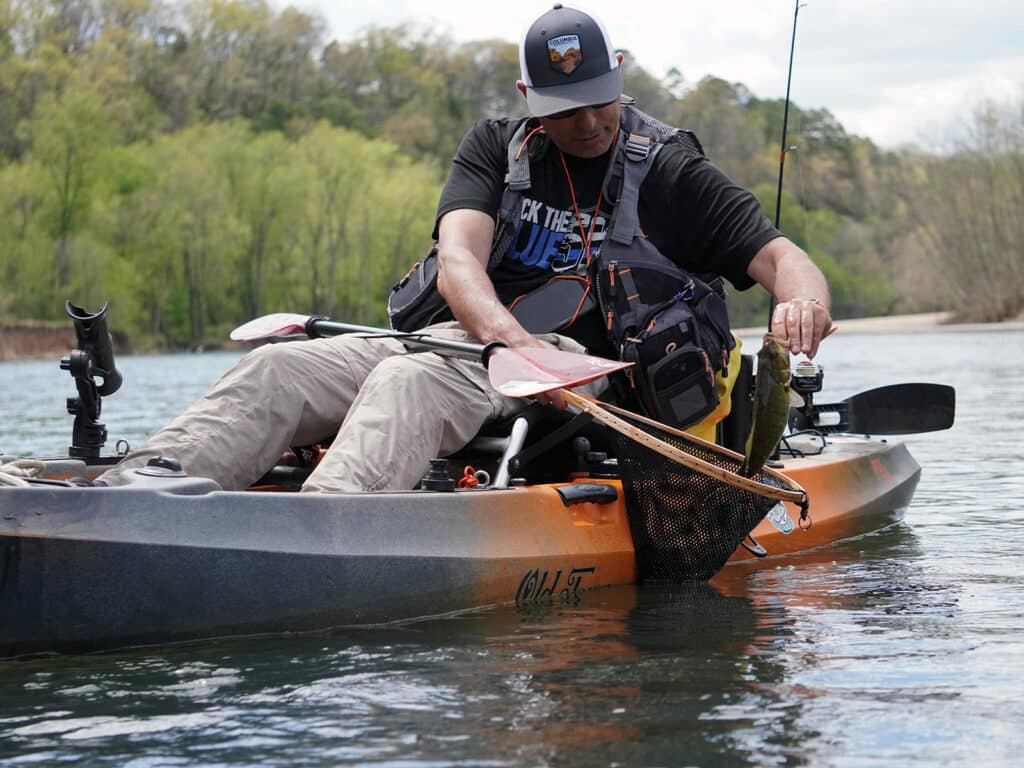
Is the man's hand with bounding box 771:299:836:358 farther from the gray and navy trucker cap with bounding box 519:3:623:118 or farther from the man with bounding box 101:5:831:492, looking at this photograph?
the gray and navy trucker cap with bounding box 519:3:623:118

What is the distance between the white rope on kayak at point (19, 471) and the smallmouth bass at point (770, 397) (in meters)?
1.94

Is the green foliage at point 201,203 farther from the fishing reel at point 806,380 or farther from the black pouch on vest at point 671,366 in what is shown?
the black pouch on vest at point 671,366

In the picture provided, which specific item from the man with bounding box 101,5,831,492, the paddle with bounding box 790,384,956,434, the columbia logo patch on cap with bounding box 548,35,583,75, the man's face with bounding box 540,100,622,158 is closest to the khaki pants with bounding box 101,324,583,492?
the man with bounding box 101,5,831,492

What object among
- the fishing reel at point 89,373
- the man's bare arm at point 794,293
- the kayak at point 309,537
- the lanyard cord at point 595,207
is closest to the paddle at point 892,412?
the kayak at point 309,537

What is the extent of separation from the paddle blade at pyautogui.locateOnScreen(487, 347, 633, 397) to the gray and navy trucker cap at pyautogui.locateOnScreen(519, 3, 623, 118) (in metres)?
0.88

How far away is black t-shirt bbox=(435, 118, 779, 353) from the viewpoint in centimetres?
510

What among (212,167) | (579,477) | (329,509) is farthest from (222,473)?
(212,167)

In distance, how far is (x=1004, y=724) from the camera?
3.27 metres

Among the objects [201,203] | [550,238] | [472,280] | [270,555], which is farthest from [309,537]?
[201,203]

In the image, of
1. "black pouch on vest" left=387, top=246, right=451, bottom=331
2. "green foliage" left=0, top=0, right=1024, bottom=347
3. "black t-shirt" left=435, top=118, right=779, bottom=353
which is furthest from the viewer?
"green foliage" left=0, top=0, right=1024, bottom=347

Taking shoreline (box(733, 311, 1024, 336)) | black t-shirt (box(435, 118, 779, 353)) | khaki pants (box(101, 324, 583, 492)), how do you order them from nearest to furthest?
khaki pants (box(101, 324, 583, 492))
black t-shirt (box(435, 118, 779, 353))
shoreline (box(733, 311, 1024, 336))

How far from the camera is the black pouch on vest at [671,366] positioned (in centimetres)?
489

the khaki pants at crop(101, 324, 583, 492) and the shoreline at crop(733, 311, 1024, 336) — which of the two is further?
the shoreline at crop(733, 311, 1024, 336)

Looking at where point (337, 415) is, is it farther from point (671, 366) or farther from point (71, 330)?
point (71, 330)
